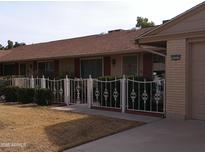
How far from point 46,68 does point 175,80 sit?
14.0 metres

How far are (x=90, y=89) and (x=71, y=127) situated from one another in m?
4.54

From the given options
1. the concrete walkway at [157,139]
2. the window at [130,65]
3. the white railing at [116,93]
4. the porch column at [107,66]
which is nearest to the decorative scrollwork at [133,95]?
the white railing at [116,93]

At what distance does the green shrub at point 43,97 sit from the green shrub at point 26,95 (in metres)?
0.51

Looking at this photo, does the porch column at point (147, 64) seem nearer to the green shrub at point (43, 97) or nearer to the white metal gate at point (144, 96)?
the white metal gate at point (144, 96)

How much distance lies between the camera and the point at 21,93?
1598 centimetres

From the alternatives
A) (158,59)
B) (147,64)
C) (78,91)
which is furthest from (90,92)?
(158,59)

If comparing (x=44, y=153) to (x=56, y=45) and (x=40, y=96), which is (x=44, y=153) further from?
(x=56, y=45)

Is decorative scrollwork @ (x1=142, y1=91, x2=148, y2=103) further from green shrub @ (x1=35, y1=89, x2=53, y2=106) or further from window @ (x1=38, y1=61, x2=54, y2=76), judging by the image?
window @ (x1=38, y1=61, x2=54, y2=76)

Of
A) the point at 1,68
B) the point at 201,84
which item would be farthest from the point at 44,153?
the point at 1,68

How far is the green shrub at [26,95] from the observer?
15.6 metres

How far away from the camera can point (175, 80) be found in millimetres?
10680

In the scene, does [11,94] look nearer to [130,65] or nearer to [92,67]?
[92,67]

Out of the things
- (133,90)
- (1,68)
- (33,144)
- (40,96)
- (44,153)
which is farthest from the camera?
(1,68)

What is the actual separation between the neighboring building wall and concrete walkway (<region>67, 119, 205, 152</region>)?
888mm
